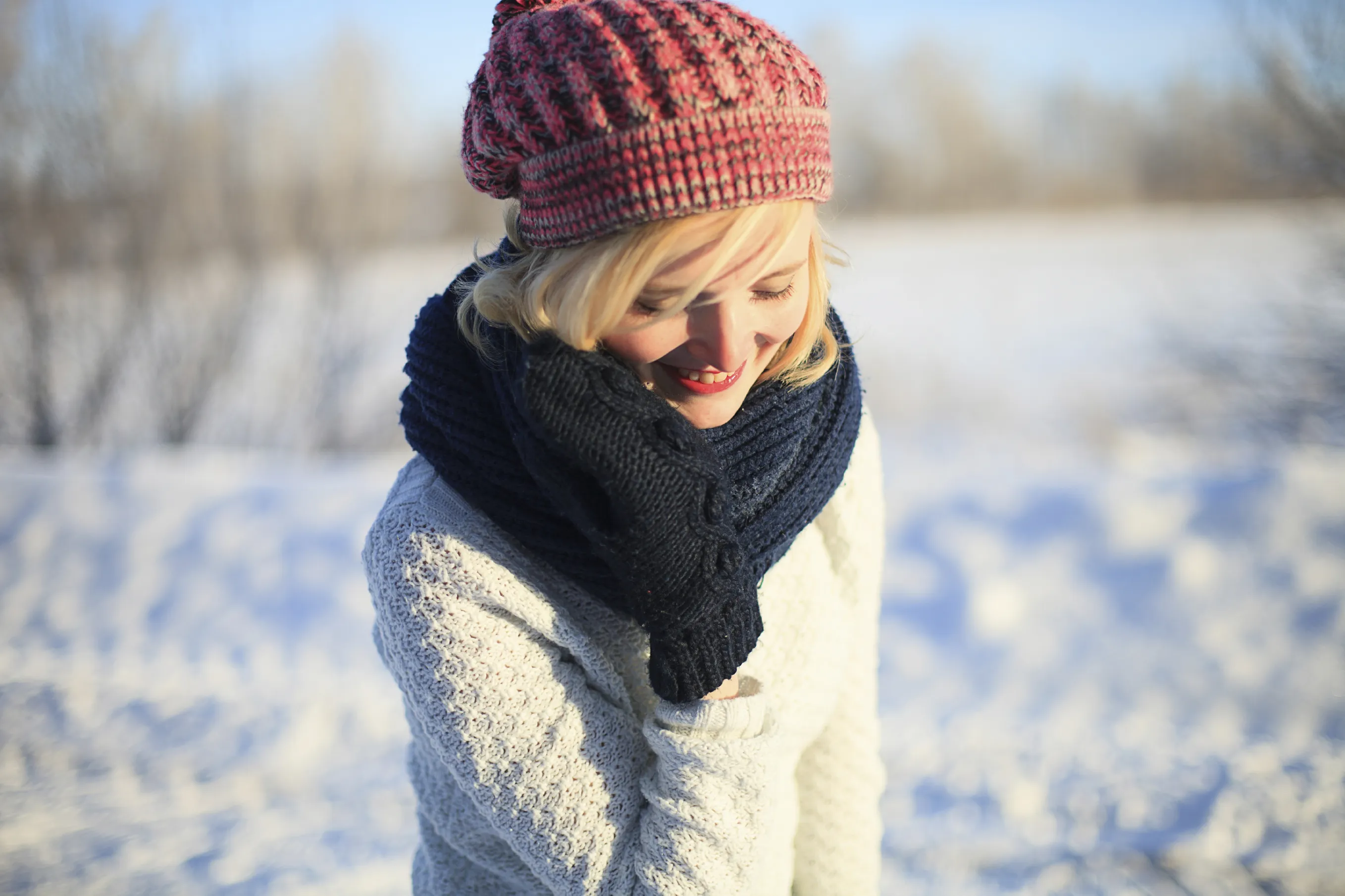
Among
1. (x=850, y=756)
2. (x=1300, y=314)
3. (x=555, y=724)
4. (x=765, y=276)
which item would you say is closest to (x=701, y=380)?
(x=765, y=276)

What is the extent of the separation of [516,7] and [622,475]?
593mm

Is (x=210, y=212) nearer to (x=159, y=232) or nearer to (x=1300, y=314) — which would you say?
(x=159, y=232)

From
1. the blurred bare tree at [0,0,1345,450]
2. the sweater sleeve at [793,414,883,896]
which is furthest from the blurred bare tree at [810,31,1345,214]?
the sweater sleeve at [793,414,883,896]

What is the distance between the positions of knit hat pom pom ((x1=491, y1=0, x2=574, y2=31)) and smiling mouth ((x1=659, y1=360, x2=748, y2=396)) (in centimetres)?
45

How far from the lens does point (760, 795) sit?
109cm

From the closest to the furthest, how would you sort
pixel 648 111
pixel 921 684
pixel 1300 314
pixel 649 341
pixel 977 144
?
pixel 648 111 → pixel 649 341 → pixel 921 684 → pixel 1300 314 → pixel 977 144

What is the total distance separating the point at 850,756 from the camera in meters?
1.40

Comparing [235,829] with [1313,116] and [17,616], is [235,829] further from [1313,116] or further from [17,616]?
[1313,116]

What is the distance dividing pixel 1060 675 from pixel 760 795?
→ 7.68 ft

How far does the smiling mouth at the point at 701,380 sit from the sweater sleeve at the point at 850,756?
0.35 metres

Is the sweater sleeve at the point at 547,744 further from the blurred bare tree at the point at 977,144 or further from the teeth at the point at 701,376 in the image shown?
the blurred bare tree at the point at 977,144

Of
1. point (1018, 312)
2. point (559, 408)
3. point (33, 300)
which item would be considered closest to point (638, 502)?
point (559, 408)

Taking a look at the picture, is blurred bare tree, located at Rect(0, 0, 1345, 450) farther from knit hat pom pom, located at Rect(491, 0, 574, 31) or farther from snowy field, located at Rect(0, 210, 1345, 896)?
knit hat pom pom, located at Rect(491, 0, 574, 31)

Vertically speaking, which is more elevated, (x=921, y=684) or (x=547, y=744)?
(x=547, y=744)
